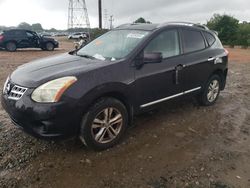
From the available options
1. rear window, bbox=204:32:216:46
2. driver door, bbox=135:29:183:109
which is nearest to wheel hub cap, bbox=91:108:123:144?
driver door, bbox=135:29:183:109

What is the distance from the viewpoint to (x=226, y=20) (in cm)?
2967

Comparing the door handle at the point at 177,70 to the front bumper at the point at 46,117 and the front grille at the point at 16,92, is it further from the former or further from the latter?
the front grille at the point at 16,92

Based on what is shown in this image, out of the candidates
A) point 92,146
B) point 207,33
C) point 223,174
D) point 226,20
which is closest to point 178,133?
point 223,174

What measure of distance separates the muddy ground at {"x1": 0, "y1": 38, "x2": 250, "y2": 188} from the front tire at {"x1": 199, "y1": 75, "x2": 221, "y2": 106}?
67 cm

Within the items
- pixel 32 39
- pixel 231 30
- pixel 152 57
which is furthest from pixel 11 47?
pixel 231 30

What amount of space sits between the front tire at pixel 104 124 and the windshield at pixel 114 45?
0.75 meters

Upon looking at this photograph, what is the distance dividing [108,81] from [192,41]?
220cm

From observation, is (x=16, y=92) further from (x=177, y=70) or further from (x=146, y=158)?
(x=177, y=70)

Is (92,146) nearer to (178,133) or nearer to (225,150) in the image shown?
(178,133)

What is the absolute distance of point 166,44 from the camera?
469 centimetres

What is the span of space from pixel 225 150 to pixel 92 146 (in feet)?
6.13

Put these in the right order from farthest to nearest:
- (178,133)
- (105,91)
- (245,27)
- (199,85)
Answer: (245,27) < (199,85) < (178,133) < (105,91)

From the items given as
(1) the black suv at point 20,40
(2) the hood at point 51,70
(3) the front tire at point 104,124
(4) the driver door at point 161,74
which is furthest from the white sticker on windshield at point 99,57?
(1) the black suv at point 20,40

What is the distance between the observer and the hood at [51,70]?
11.7ft
